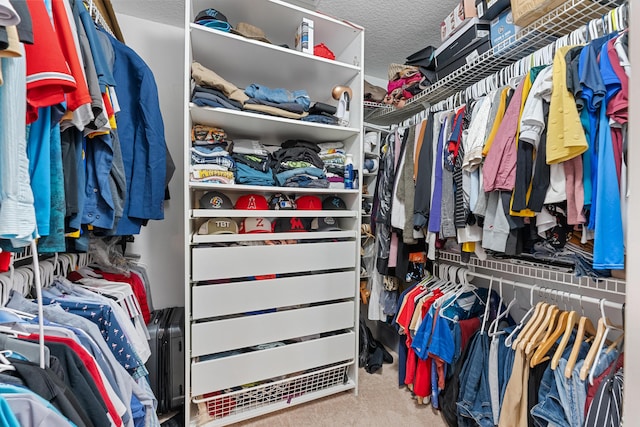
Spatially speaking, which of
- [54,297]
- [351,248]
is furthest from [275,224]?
[54,297]

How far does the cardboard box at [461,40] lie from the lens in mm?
1385

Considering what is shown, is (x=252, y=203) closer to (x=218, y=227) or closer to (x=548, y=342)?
(x=218, y=227)

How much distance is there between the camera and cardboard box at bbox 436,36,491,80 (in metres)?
1.37

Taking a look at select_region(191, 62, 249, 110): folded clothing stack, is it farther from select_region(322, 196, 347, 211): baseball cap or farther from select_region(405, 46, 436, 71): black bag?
select_region(405, 46, 436, 71): black bag

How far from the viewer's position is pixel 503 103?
1125mm

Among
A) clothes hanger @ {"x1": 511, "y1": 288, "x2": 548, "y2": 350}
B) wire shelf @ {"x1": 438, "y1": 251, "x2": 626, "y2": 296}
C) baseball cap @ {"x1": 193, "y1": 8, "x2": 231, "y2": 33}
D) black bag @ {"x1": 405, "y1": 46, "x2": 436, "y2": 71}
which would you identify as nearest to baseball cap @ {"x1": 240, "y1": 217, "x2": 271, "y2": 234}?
baseball cap @ {"x1": 193, "y1": 8, "x2": 231, "y2": 33}

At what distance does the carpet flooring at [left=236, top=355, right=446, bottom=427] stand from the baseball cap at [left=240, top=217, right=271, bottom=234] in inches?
37.9

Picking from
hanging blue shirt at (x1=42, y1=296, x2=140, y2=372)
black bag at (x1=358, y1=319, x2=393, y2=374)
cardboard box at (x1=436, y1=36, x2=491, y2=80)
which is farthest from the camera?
black bag at (x1=358, y1=319, x2=393, y2=374)

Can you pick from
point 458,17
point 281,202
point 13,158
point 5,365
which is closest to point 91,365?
point 5,365

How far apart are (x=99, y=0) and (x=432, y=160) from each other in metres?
1.64

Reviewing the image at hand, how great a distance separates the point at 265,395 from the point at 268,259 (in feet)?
2.37

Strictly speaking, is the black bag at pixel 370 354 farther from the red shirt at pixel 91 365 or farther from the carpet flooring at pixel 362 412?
the red shirt at pixel 91 365

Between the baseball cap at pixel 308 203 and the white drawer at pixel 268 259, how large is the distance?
249 mm

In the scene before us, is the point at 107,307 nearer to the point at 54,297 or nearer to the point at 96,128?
the point at 54,297
